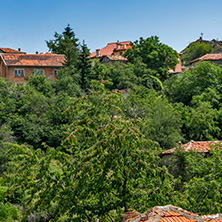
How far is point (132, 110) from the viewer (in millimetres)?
32844

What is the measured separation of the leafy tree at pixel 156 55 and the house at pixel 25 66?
13882 mm

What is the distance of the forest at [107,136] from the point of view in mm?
7055

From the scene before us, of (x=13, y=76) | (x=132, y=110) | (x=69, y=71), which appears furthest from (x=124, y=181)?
(x=13, y=76)

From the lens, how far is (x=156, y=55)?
4706 cm

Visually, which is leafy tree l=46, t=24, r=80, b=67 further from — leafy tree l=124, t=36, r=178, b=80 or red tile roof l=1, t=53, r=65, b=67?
leafy tree l=124, t=36, r=178, b=80

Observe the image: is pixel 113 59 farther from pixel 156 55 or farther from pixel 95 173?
pixel 95 173

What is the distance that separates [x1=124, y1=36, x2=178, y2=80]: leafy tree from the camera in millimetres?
47312

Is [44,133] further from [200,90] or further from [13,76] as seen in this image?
[200,90]

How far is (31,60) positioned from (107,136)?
36799mm

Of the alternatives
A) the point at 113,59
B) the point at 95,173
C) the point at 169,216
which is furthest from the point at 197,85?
the point at 169,216

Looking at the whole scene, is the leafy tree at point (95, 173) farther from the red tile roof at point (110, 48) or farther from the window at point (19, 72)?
the red tile roof at point (110, 48)

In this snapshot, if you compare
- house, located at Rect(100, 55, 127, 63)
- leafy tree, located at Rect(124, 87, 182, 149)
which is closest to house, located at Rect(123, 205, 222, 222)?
leafy tree, located at Rect(124, 87, 182, 149)

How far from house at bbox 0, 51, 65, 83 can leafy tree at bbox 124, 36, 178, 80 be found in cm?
1388

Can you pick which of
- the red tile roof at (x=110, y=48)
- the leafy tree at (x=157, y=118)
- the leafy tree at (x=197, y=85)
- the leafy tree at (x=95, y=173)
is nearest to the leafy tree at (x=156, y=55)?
A: the leafy tree at (x=197, y=85)
